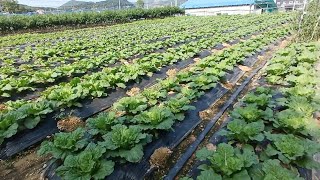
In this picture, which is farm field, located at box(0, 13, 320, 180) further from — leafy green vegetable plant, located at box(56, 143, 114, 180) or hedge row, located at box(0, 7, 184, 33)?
hedge row, located at box(0, 7, 184, 33)

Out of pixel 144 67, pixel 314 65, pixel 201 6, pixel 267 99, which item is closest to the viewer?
pixel 267 99

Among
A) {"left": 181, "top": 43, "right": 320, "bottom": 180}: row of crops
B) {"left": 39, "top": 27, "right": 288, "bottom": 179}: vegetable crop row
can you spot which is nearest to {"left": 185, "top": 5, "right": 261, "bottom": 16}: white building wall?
{"left": 181, "top": 43, "right": 320, "bottom": 180}: row of crops

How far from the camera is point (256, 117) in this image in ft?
13.2

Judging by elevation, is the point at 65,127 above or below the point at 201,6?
below

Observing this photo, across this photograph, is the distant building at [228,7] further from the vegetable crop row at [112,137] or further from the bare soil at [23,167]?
the bare soil at [23,167]

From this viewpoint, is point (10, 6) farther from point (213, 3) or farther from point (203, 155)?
point (203, 155)

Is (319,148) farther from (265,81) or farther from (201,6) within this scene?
(201,6)

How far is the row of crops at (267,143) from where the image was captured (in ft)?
9.33

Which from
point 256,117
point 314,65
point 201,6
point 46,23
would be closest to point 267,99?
point 256,117

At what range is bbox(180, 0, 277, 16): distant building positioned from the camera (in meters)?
43.2

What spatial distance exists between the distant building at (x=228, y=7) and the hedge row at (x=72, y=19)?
1343 centimetres

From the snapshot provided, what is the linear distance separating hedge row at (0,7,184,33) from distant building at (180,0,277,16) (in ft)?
44.1

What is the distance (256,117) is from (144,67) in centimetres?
379

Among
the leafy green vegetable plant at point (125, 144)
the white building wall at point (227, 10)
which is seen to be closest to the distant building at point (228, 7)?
the white building wall at point (227, 10)
